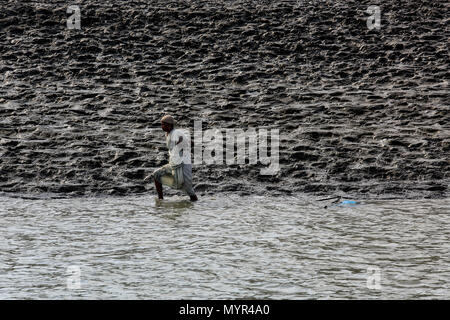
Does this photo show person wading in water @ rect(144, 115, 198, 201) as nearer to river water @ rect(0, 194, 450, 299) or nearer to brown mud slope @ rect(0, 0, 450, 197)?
river water @ rect(0, 194, 450, 299)

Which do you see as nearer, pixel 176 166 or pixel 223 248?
pixel 223 248

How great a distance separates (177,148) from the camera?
11.9 metres

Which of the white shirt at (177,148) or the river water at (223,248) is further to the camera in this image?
the white shirt at (177,148)

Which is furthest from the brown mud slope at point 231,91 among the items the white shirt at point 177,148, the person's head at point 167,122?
the person's head at point 167,122

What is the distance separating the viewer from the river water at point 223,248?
801cm

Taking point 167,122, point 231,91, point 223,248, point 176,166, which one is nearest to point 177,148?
point 176,166

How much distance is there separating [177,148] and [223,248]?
2.75m

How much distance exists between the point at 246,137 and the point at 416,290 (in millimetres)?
6953

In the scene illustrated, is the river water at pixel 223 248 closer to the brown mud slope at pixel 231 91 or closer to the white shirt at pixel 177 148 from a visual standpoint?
the white shirt at pixel 177 148

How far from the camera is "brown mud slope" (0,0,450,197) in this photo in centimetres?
1327

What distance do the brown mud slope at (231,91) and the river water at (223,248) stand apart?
3.81 ft

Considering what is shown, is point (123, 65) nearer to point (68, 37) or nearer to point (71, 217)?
point (68, 37)

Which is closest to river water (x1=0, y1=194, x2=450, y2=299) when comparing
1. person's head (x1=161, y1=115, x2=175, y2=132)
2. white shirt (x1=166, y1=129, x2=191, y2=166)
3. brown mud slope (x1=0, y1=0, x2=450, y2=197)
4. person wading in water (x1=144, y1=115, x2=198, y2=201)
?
person wading in water (x1=144, y1=115, x2=198, y2=201)

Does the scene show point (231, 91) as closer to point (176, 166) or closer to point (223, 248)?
point (176, 166)
